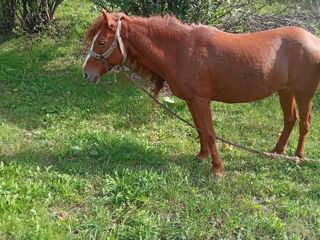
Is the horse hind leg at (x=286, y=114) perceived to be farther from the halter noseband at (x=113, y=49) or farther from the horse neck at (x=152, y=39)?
the halter noseband at (x=113, y=49)

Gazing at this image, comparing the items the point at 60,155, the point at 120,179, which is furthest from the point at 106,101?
the point at 120,179

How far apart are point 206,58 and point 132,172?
1.65m

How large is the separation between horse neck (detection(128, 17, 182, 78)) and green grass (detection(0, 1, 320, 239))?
138cm

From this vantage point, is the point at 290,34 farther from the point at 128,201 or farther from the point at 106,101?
the point at 106,101

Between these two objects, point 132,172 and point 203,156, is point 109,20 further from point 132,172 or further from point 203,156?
point 203,156

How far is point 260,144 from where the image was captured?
5512 millimetres

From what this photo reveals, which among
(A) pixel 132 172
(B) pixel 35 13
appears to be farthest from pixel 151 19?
(B) pixel 35 13

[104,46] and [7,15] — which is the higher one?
[104,46]

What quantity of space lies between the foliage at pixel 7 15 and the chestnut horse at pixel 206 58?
6416 mm

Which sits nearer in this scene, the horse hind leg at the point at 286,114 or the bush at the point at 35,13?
the horse hind leg at the point at 286,114

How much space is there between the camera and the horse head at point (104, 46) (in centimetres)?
386

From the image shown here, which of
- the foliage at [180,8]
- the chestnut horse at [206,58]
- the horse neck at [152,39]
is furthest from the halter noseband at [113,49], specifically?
the foliage at [180,8]

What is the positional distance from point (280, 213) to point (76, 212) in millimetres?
Result: 2245

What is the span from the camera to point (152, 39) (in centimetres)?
399
